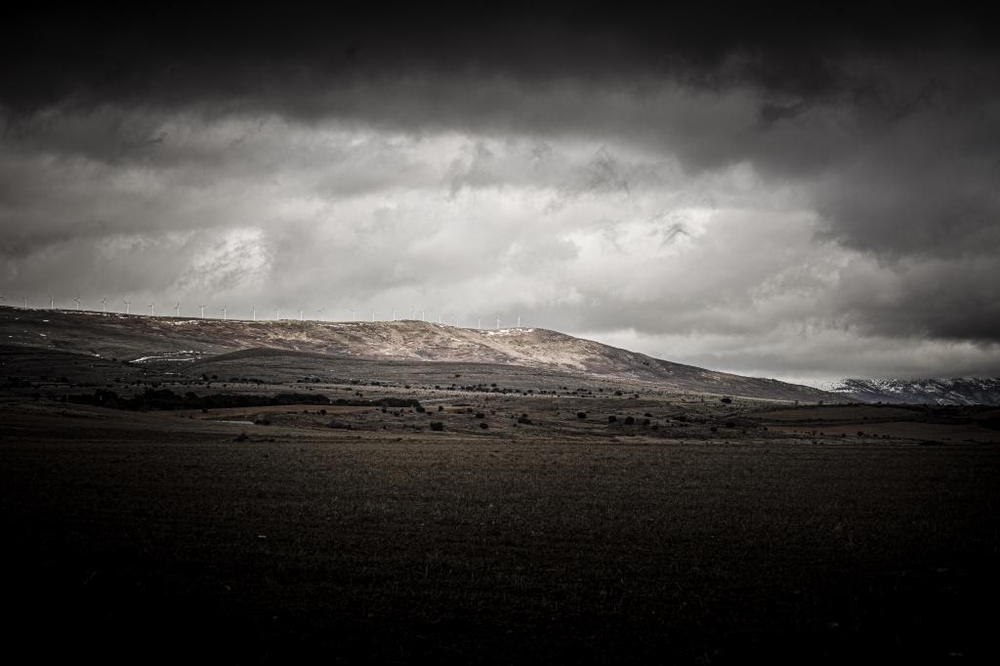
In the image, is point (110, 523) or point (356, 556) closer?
point (356, 556)

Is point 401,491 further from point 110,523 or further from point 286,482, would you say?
point 110,523

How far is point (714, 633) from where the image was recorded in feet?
43.9

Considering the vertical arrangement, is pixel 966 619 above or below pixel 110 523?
above

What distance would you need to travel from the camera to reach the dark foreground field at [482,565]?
12625 mm

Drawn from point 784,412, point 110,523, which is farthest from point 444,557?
point 784,412

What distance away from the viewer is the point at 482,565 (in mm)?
17969

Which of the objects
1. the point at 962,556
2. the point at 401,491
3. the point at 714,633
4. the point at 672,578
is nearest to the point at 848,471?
the point at 962,556

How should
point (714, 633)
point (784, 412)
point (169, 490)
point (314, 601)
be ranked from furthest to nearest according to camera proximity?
point (784, 412) → point (169, 490) → point (314, 601) → point (714, 633)

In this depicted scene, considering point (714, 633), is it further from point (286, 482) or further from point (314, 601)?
point (286, 482)

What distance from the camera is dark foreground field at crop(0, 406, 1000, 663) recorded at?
12625 mm

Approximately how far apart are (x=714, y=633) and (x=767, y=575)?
4.75 meters

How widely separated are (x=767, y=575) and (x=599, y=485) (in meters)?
16.4

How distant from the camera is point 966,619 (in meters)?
14.0

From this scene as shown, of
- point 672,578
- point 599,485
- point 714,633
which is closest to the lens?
point 714,633
